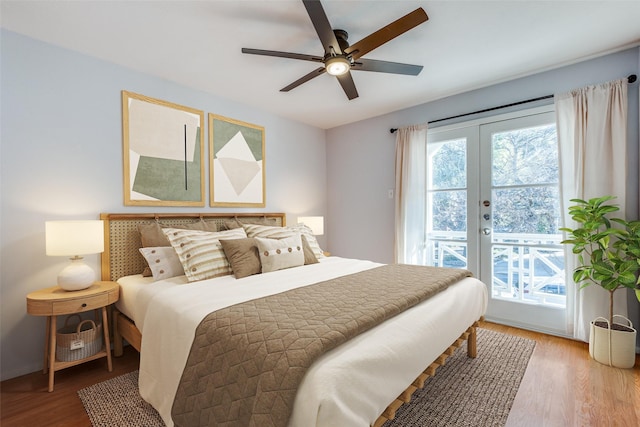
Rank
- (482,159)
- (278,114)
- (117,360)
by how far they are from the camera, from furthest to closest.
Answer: (278,114)
(482,159)
(117,360)

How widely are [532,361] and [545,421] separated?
769 mm

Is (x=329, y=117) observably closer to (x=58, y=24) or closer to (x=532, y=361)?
(x=58, y=24)

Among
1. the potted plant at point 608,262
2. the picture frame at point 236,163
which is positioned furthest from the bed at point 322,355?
the potted plant at point 608,262

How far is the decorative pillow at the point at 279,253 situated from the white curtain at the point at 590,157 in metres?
2.44

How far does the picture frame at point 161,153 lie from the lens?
2.57 metres

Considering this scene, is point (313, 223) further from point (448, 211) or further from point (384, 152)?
point (448, 211)

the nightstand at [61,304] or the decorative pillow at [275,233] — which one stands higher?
the decorative pillow at [275,233]

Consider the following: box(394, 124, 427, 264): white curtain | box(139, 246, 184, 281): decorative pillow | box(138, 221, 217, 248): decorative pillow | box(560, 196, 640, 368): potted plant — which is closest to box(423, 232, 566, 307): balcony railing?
box(560, 196, 640, 368): potted plant

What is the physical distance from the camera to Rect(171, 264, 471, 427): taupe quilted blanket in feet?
3.21

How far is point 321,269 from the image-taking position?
251 centimetres

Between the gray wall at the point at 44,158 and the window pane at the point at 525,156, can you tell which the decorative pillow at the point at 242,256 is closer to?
the gray wall at the point at 44,158

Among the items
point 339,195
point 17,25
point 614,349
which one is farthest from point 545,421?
point 17,25

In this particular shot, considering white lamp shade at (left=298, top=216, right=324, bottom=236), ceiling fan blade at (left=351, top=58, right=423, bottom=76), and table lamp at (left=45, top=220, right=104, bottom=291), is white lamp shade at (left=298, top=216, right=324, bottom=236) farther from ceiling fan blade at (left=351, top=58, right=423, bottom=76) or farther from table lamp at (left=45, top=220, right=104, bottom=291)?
table lamp at (left=45, top=220, right=104, bottom=291)

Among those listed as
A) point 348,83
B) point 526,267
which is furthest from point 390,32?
point 526,267
